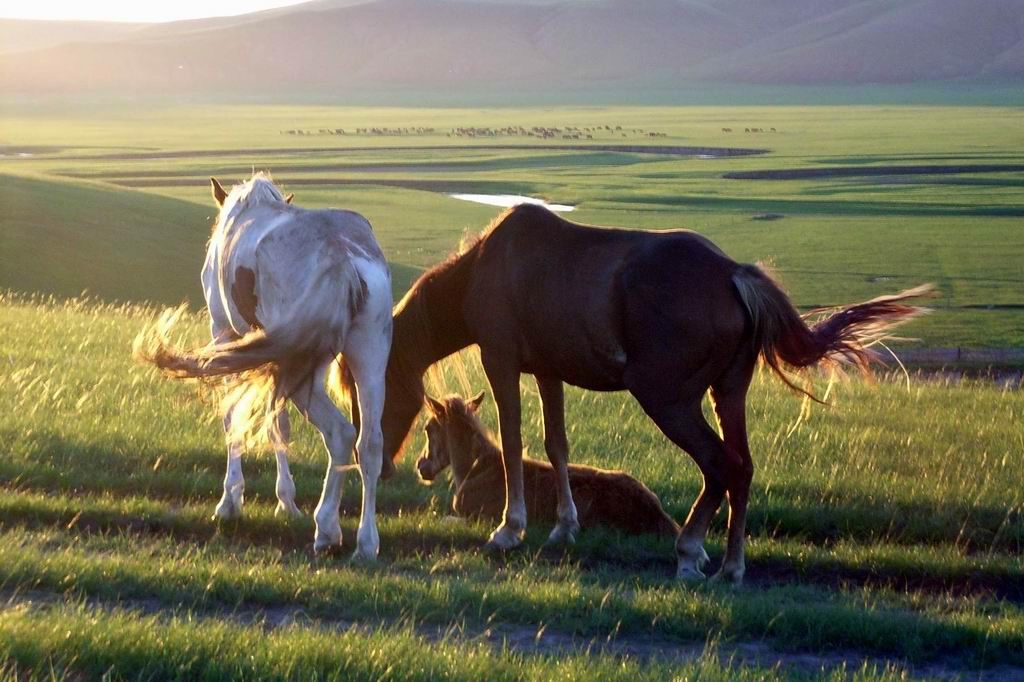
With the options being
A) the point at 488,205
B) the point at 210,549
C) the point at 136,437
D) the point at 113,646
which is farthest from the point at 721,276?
the point at 488,205

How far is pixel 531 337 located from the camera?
8.34 meters

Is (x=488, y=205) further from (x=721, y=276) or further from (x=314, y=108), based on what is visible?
(x=314, y=108)

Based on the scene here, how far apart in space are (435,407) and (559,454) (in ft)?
5.04

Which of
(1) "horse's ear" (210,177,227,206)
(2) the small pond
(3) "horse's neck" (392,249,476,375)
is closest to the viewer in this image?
(3) "horse's neck" (392,249,476,375)

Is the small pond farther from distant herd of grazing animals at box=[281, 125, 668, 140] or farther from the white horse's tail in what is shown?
distant herd of grazing animals at box=[281, 125, 668, 140]

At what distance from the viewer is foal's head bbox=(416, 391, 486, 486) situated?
31.9 feet

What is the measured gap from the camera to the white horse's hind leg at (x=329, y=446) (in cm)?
766

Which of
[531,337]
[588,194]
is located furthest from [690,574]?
[588,194]

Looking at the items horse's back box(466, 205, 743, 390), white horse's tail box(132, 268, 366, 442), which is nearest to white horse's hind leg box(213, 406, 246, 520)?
white horse's tail box(132, 268, 366, 442)

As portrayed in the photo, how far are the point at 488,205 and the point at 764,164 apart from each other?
95.1ft

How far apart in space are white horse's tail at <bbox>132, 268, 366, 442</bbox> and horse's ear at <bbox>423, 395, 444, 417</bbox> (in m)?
2.14

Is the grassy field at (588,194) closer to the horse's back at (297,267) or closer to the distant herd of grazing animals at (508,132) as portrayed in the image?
the distant herd of grazing animals at (508,132)

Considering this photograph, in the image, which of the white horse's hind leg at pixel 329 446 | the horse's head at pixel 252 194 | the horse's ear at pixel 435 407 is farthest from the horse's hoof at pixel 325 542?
the horse's head at pixel 252 194

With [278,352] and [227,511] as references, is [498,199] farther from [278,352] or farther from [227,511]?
[278,352]
